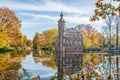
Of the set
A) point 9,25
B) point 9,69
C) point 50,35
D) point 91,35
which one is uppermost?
point 9,25

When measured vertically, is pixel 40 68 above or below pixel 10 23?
below

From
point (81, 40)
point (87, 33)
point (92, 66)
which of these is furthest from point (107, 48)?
point (92, 66)

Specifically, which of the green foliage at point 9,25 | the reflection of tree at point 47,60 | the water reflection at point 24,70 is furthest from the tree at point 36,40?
the water reflection at point 24,70

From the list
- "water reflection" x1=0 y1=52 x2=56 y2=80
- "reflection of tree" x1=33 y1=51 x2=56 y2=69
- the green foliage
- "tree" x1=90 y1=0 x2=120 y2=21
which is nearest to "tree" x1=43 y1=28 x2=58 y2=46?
the green foliage

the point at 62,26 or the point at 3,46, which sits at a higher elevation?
the point at 62,26

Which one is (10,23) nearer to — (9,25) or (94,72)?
(9,25)

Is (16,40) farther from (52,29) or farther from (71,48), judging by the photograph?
(52,29)

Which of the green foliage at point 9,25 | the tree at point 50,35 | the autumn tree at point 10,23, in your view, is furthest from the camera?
the tree at point 50,35

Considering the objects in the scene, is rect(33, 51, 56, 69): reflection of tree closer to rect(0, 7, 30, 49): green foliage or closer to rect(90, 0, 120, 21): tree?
rect(0, 7, 30, 49): green foliage

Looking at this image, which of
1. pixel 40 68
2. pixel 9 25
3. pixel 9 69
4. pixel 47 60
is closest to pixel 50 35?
pixel 9 25

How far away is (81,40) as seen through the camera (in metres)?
70.9

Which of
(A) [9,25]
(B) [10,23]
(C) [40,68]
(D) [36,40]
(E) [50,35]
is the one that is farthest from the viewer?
(E) [50,35]

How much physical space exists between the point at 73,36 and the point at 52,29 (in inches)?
588

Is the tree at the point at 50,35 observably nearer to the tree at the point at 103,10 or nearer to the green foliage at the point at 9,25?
the green foliage at the point at 9,25
